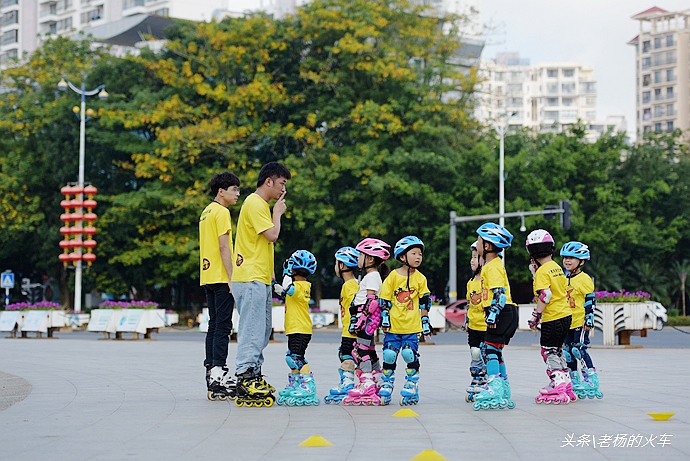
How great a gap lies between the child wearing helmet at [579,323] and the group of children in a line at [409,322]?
3 centimetres

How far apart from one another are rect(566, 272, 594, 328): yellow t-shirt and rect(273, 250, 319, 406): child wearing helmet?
2.60 metres

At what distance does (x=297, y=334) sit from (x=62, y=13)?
3533 inches

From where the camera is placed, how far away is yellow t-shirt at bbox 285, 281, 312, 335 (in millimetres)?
9716

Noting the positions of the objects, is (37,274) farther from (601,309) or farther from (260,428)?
(260,428)

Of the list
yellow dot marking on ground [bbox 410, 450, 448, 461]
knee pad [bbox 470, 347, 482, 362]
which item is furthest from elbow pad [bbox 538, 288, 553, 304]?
yellow dot marking on ground [bbox 410, 450, 448, 461]

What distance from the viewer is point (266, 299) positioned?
9445 mm

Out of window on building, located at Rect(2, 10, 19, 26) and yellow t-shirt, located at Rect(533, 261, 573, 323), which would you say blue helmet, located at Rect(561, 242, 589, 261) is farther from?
window on building, located at Rect(2, 10, 19, 26)

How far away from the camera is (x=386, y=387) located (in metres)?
9.73

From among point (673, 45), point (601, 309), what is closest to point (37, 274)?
point (601, 309)

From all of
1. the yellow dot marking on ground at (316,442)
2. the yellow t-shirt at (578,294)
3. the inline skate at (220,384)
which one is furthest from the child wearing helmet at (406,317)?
the yellow dot marking on ground at (316,442)

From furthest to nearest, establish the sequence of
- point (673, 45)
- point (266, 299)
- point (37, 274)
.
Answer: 1. point (673, 45)
2. point (37, 274)
3. point (266, 299)

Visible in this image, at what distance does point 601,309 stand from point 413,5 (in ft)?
76.4

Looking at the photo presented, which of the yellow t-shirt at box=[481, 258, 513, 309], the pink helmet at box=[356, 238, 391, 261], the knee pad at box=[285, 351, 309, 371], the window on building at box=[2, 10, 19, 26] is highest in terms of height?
the window on building at box=[2, 10, 19, 26]

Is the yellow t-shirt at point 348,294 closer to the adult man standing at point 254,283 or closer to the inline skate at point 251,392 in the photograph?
the adult man standing at point 254,283
